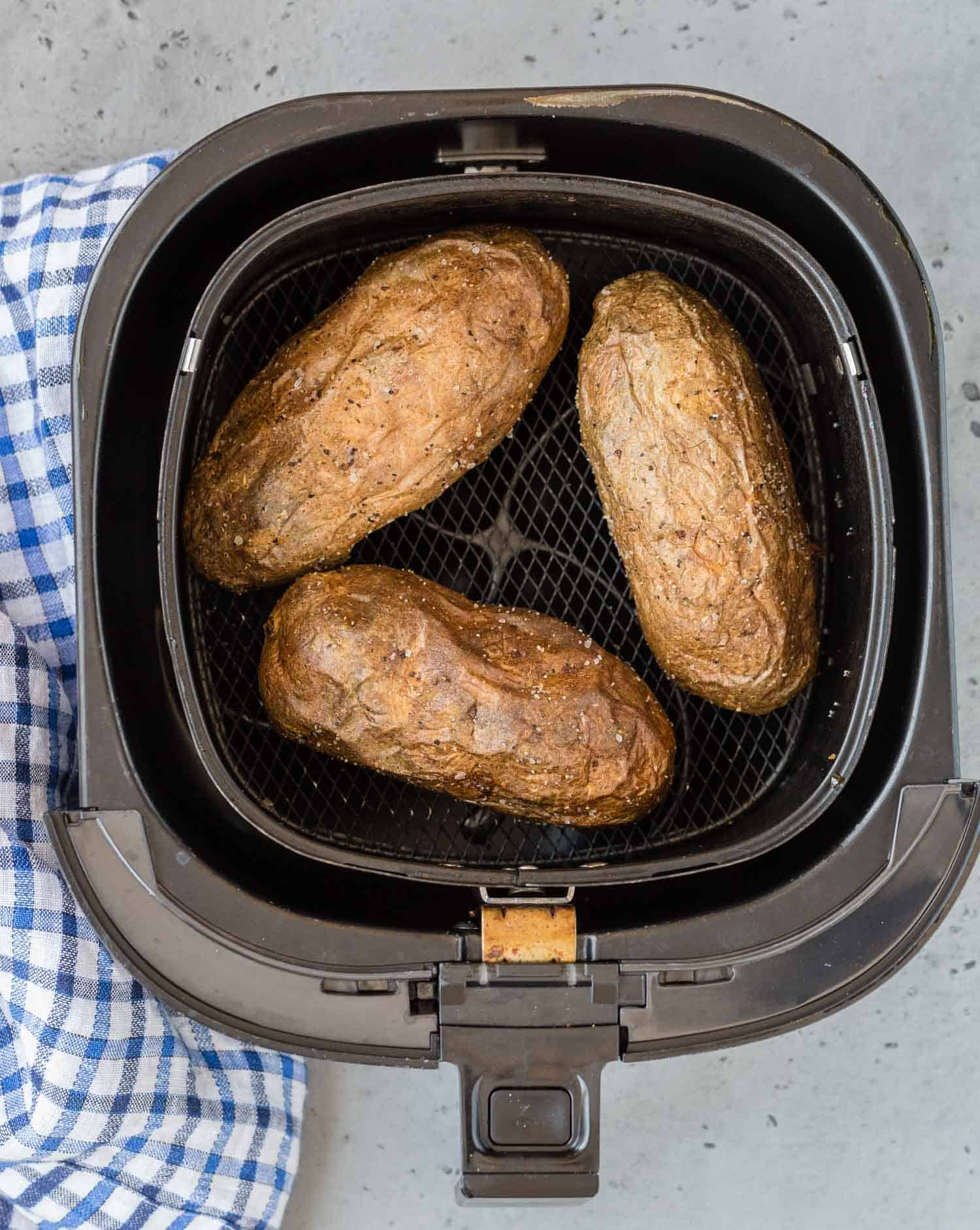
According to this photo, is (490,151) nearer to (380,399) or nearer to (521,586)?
(380,399)

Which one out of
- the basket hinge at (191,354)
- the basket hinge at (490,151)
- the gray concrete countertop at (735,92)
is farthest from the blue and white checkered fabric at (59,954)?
the basket hinge at (490,151)

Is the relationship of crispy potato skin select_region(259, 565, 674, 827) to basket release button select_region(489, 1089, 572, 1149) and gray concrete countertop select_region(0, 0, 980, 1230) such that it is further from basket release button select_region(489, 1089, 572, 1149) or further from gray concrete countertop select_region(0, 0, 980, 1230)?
gray concrete countertop select_region(0, 0, 980, 1230)

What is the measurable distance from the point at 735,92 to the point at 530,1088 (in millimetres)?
1189

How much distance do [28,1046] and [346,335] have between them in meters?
0.82

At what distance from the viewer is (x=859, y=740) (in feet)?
3.23

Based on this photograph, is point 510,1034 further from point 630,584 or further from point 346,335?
point 346,335

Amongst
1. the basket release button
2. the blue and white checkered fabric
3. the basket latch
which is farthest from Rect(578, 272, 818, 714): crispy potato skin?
the blue and white checkered fabric

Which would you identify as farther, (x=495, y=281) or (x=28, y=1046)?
(x=28, y=1046)

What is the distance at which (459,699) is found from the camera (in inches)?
39.3

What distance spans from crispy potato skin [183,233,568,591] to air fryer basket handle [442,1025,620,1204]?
0.49 m

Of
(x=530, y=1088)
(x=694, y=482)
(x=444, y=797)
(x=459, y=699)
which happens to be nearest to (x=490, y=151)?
(x=694, y=482)

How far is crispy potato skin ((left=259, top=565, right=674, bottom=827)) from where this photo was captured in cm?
100

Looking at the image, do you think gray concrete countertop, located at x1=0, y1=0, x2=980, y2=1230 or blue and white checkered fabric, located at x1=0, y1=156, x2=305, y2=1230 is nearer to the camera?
blue and white checkered fabric, located at x1=0, y1=156, x2=305, y2=1230

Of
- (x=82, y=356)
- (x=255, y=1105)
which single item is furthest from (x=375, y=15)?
(x=255, y=1105)
